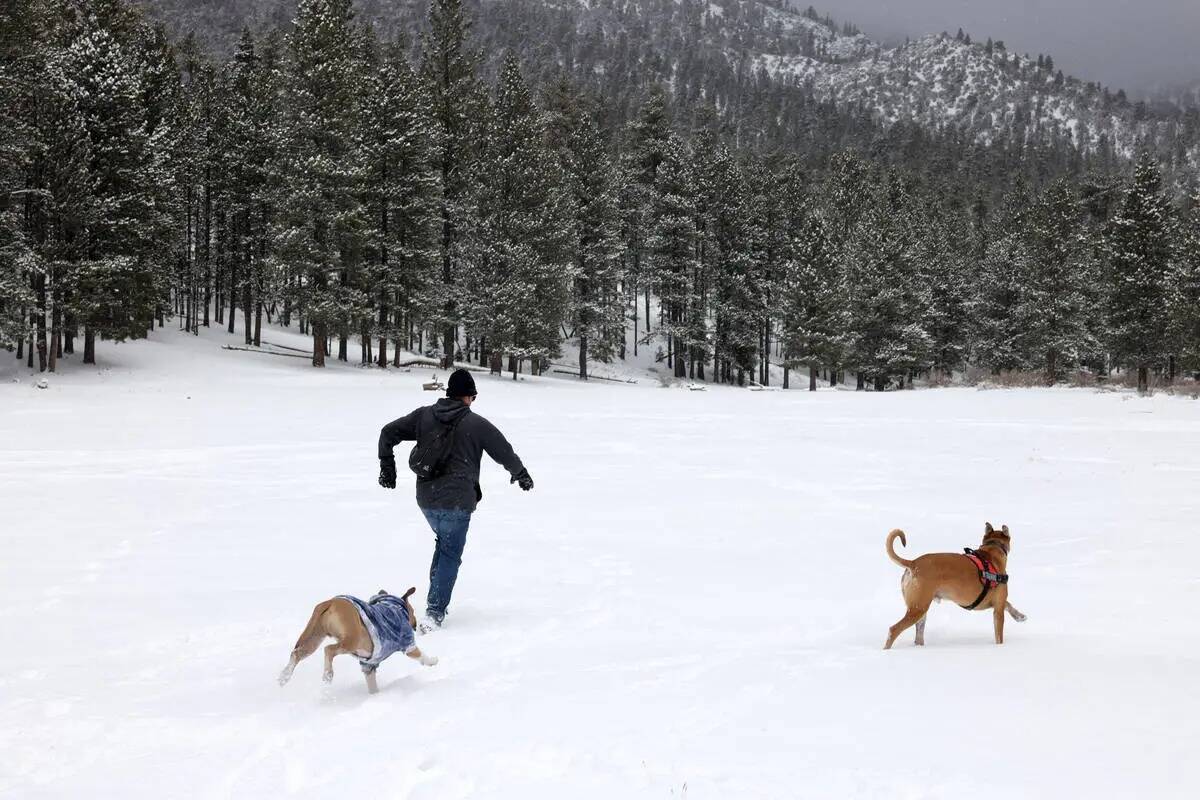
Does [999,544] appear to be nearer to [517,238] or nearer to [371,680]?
[371,680]

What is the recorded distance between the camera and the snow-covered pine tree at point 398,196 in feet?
123

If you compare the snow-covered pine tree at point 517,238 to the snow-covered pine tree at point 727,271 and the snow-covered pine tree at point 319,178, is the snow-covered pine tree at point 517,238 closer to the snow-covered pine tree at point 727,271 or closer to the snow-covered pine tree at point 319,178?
the snow-covered pine tree at point 319,178

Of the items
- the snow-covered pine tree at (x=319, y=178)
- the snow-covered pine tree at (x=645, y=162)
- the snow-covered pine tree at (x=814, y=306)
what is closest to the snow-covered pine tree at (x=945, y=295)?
the snow-covered pine tree at (x=814, y=306)

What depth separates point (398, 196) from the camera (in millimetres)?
38250

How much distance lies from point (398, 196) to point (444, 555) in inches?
1360

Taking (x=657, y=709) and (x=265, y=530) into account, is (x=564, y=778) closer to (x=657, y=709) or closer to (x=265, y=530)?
(x=657, y=709)

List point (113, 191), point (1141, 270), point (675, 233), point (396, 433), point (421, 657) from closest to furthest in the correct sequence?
point (421, 657) < point (396, 433) < point (113, 191) < point (1141, 270) < point (675, 233)

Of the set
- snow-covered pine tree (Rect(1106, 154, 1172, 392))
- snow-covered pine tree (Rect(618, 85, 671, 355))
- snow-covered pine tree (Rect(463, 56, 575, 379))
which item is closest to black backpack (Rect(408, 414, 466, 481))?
snow-covered pine tree (Rect(463, 56, 575, 379))

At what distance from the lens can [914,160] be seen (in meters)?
138

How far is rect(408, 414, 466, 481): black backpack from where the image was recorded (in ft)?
21.9

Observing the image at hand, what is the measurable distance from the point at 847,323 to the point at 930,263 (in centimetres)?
1741

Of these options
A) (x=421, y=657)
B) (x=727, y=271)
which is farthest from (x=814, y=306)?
(x=421, y=657)

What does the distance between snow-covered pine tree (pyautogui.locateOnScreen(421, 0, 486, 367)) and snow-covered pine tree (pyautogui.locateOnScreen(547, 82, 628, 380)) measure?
6093mm

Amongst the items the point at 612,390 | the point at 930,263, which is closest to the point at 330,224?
the point at 612,390
